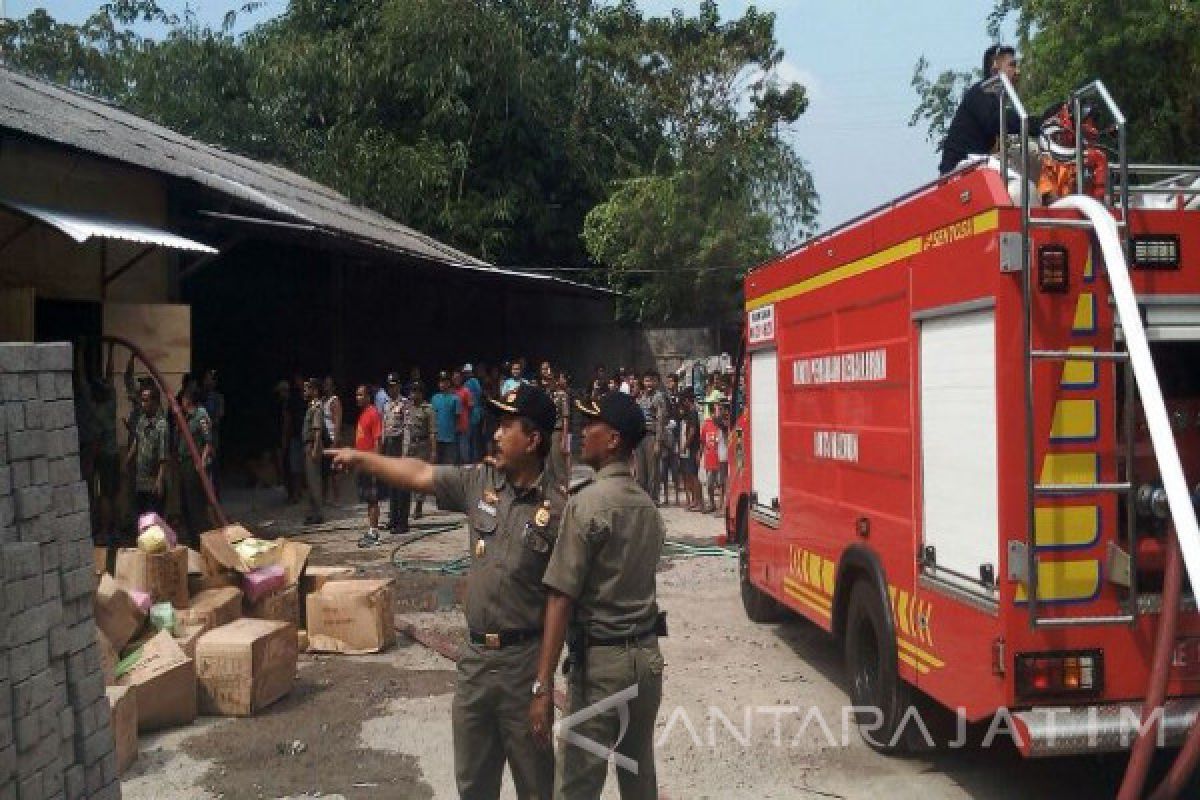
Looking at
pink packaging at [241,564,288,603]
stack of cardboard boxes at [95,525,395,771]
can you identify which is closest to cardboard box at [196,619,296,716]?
stack of cardboard boxes at [95,525,395,771]

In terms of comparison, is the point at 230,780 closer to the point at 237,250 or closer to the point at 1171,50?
the point at 237,250

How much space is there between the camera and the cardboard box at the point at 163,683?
6141 millimetres

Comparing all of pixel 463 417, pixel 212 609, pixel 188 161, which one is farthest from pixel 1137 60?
pixel 212 609

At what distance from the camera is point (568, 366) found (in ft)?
86.6

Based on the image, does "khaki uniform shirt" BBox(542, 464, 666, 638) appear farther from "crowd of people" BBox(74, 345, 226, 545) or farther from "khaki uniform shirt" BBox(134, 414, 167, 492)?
"khaki uniform shirt" BBox(134, 414, 167, 492)

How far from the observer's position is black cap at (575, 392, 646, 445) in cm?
407

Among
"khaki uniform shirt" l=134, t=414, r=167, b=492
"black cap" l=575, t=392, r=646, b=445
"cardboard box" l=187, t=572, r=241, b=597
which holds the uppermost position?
"black cap" l=575, t=392, r=646, b=445

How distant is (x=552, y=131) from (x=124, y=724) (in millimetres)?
21709

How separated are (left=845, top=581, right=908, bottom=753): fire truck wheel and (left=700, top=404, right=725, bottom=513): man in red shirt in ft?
27.9

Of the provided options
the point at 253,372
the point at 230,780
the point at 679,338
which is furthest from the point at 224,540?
the point at 679,338

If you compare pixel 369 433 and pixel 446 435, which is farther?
pixel 446 435

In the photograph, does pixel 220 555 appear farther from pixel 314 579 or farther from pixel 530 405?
pixel 530 405

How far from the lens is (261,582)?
798 centimetres

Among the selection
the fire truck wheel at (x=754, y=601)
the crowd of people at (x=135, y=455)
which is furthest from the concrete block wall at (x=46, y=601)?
the crowd of people at (x=135, y=455)
